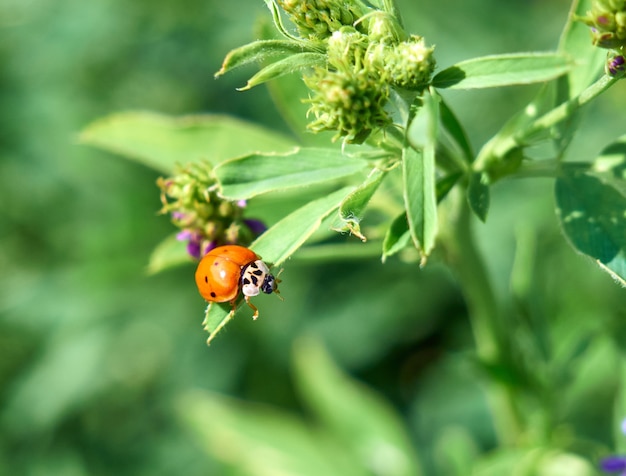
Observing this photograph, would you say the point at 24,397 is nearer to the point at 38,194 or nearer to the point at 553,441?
the point at 38,194

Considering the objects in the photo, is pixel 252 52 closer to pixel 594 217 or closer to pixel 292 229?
pixel 292 229

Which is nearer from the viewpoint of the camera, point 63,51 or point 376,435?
point 376,435

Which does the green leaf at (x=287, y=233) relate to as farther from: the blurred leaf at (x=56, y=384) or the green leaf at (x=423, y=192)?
the blurred leaf at (x=56, y=384)

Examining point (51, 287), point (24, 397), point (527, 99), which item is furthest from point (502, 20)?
point (24, 397)

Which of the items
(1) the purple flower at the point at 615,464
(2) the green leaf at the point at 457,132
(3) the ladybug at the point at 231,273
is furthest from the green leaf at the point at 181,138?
(1) the purple flower at the point at 615,464

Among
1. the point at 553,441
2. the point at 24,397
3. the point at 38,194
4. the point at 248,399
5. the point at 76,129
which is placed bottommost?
the point at 248,399

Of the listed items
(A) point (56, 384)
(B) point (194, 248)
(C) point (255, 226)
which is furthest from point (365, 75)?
(A) point (56, 384)

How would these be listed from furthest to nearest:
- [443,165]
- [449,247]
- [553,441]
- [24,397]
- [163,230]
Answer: [163,230] → [24,397] → [553,441] → [449,247] → [443,165]
